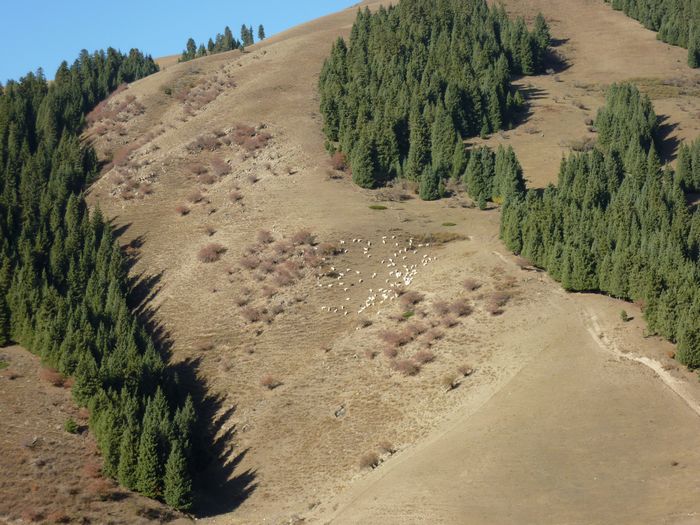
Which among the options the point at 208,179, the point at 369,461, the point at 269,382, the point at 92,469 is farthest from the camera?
the point at 208,179

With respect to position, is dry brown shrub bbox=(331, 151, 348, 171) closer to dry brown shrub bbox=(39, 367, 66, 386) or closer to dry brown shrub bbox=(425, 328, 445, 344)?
dry brown shrub bbox=(425, 328, 445, 344)

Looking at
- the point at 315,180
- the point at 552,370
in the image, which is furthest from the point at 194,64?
the point at 552,370

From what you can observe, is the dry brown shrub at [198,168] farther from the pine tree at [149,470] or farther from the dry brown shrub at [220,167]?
the pine tree at [149,470]

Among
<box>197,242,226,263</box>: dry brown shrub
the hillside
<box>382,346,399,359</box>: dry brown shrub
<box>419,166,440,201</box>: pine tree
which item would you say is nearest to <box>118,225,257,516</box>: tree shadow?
the hillside

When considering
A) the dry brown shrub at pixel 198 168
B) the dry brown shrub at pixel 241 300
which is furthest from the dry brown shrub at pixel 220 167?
the dry brown shrub at pixel 241 300

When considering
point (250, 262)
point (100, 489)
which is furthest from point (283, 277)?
point (100, 489)

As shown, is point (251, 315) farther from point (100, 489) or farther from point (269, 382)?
point (100, 489)

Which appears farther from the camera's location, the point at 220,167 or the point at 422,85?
the point at 422,85
